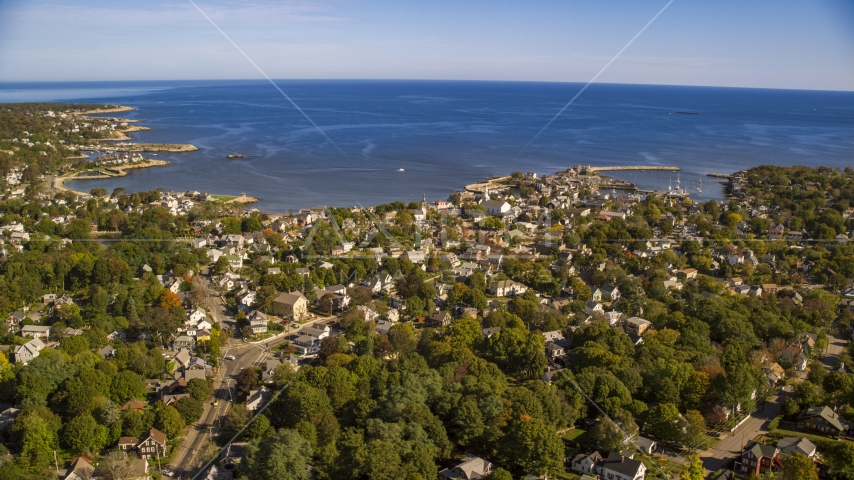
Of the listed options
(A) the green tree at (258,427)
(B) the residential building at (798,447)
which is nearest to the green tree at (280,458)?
(A) the green tree at (258,427)

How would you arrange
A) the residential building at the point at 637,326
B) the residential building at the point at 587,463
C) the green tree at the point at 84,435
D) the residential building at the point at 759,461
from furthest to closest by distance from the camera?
the residential building at the point at 637,326
the green tree at the point at 84,435
the residential building at the point at 587,463
the residential building at the point at 759,461

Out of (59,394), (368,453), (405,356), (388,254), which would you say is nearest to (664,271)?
(388,254)

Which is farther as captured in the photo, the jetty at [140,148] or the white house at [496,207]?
the jetty at [140,148]

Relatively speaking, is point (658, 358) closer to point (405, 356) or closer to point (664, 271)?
point (405, 356)

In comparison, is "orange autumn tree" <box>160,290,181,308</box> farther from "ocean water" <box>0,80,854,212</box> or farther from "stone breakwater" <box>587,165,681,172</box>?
"stone breakwater" <box>587,165,681,172</box>

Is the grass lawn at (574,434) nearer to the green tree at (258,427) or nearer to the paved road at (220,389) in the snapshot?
the green tree at (258,427)

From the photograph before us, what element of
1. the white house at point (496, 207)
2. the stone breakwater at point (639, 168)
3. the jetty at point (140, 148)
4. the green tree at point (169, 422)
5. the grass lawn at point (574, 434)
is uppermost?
the jetty at point (140, 148)

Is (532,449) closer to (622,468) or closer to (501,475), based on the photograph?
(501,475)

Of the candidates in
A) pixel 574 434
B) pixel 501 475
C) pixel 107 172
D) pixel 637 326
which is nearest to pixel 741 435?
pixel 574 434
